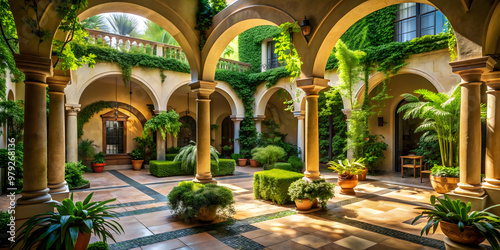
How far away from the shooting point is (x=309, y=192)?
561 centimetres

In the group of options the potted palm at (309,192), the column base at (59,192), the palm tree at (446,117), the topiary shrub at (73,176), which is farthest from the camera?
the topiary shrub at (73,176)

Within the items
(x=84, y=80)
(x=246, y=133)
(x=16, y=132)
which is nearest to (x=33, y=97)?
(x=16, y=132)

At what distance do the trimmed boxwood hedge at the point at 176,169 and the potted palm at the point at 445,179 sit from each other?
722 cm

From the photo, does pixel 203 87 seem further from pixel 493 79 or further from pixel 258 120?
pixel 258 120

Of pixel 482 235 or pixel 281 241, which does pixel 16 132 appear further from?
pixel 482 235

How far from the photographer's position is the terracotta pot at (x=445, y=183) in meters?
7.08

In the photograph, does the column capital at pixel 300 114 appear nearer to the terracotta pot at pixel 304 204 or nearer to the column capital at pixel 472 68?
the terracotta pot at pixel 304 204

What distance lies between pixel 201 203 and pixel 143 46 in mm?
9946

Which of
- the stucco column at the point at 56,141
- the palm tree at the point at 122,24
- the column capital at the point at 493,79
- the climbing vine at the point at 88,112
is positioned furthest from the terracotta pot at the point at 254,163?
the palm tree at the point at 122,24

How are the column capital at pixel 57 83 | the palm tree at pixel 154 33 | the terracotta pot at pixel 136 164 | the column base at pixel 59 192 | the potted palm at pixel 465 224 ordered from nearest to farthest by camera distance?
the potted palm at pixel 465 224 < the column base at pixel 59 192 < the column capital at pixel 57 83 < the terracotta pot at pixel 136 164 < the palm tree at pixel 154 33

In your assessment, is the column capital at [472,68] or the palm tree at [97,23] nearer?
the column capital at [472,68]

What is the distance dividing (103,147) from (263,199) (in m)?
10.6

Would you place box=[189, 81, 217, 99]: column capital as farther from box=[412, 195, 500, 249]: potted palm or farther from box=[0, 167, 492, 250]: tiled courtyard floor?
box=[412, 195, 500, 249]: potted palm

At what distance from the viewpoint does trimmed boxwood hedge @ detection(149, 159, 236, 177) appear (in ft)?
36.7
